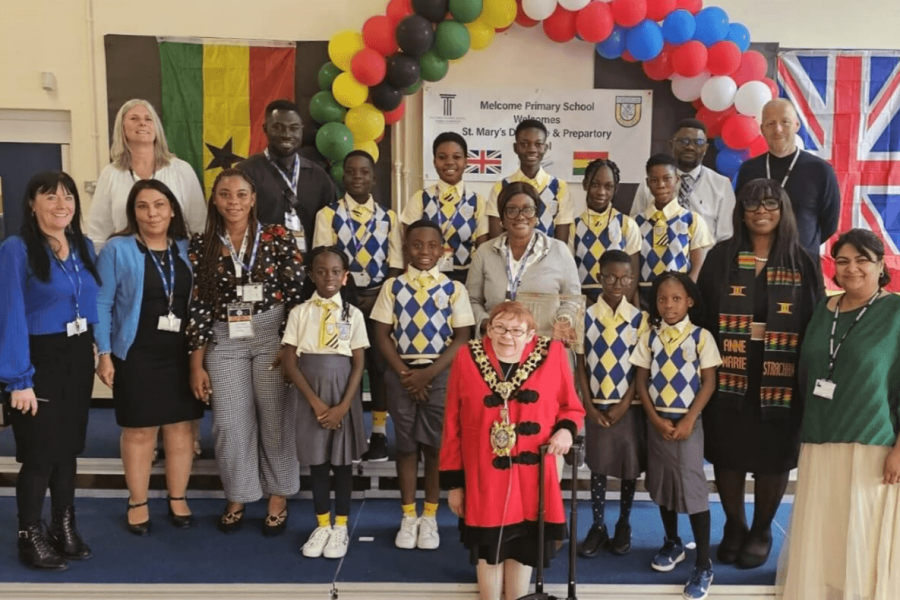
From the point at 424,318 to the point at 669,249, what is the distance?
130 cm

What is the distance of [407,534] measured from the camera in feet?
11.6

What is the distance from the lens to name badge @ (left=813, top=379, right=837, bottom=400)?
9.23 feet

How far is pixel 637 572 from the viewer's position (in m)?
3.31

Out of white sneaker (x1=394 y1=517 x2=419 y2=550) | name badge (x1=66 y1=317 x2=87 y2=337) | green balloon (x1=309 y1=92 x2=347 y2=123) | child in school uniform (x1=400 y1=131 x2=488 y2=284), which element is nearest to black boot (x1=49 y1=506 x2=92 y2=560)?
name badge (x1=66 y1=317 x2=87 y2=337)

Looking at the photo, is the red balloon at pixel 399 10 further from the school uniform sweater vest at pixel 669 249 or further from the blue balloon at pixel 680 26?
the school uniform sweater vest at pixel 669 249

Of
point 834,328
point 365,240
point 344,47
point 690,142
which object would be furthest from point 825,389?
point 344,47

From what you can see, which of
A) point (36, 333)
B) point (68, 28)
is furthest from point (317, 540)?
point (68, 28)

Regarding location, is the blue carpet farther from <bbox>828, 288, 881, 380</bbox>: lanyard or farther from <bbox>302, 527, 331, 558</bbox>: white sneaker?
<bbox>828, 288, 881, 380</bbox>: lanyard

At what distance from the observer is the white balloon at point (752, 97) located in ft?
16.6

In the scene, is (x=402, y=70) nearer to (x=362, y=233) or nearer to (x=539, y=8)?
(x=539, y=8)

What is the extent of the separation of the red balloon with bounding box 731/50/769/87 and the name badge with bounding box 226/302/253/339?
373cm

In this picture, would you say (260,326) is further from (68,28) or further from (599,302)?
(68,28)

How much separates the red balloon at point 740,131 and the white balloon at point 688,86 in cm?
32

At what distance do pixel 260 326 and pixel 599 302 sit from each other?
1544 millimetres
